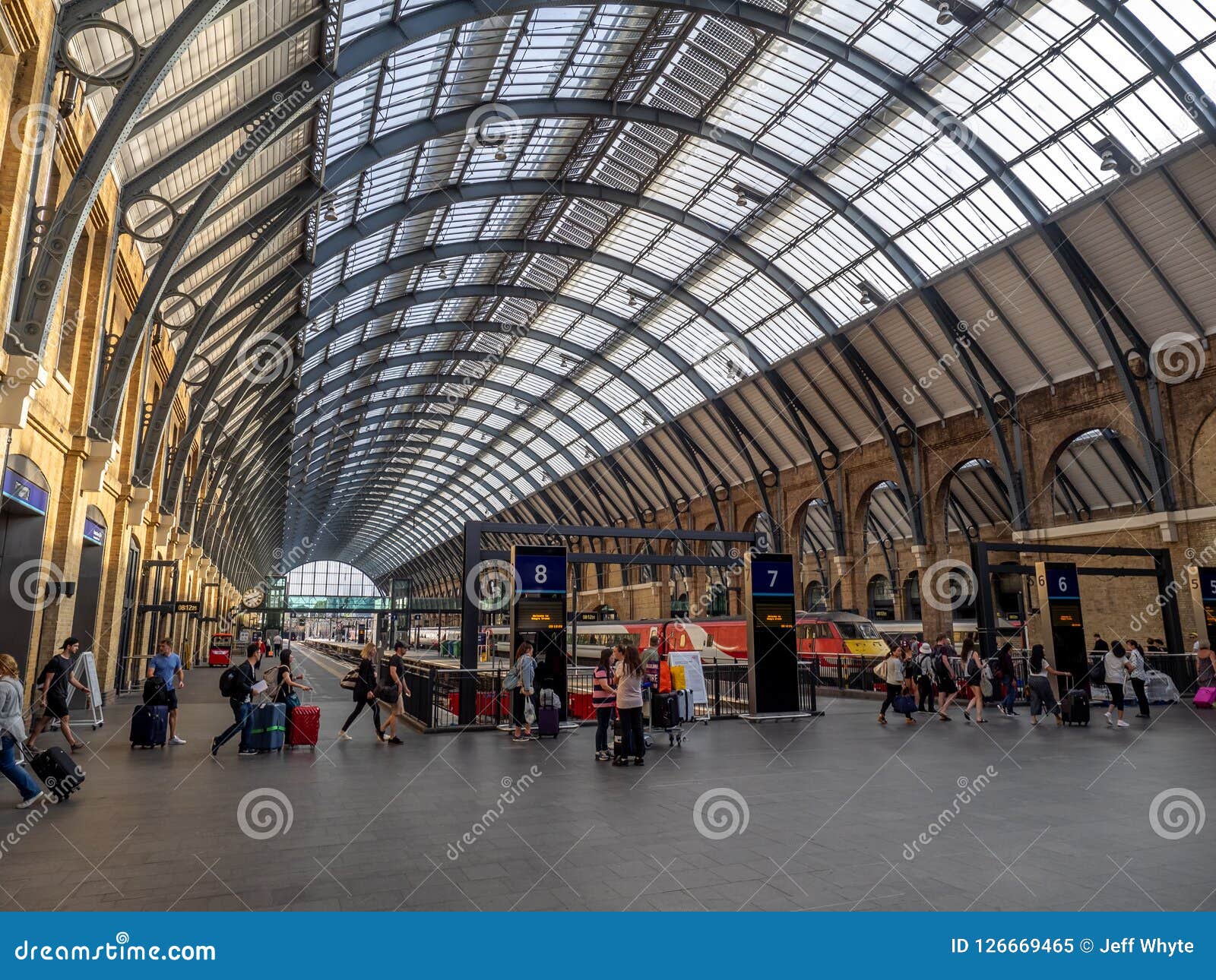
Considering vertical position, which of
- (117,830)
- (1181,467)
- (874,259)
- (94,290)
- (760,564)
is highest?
(874,259)

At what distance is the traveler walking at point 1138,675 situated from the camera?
16266 millimetres

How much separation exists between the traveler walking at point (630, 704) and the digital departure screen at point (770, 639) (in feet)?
20.7

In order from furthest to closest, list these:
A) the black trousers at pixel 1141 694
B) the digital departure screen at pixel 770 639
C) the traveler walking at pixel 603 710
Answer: the digital departure screen at pixel 770 639 → the black trousers at pixel 1141 694 → the traveler walking at pixel 603 710

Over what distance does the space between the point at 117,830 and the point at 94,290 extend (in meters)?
10.9

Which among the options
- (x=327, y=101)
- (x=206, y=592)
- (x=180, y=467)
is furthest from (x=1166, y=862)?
(x=206, y=592)

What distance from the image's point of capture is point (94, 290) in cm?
1439

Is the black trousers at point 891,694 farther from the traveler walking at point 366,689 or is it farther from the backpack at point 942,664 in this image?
the traveler walking at point 366,689

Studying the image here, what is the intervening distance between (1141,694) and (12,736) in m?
18.7

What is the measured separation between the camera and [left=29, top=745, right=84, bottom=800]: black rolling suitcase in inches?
326

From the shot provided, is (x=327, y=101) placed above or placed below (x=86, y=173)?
above

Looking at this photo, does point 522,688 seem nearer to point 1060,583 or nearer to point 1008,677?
point 1008,677

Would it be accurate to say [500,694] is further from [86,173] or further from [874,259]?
[874,259]

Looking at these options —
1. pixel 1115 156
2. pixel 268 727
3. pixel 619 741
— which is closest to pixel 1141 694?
pixel 619 741

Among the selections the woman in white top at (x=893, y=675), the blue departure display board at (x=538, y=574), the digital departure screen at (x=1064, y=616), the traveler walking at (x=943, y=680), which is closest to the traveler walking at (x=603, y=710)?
the blue departure display board at (x=538, y=574)
